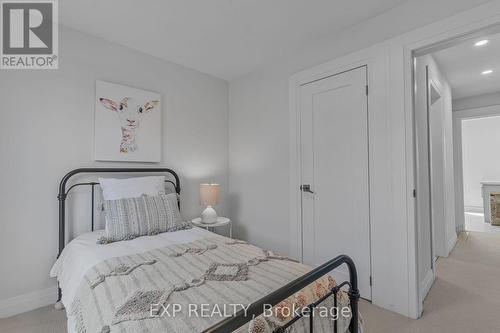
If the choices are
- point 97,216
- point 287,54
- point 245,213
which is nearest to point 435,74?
point 287,54

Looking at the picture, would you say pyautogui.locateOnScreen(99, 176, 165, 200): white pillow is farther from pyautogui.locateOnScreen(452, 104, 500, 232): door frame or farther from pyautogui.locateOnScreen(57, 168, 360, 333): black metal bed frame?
pyautogui.locateOnScreen(452, 104, 500, 232): door frame

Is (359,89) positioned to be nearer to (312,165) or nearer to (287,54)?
(312,165)

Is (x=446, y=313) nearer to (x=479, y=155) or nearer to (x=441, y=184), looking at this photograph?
(x=441, y=184)

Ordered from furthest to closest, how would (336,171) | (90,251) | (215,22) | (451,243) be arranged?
1. (451,243)
2. (336,171)
3. (215,22)
4. (90,251)

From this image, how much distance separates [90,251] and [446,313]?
290 cm

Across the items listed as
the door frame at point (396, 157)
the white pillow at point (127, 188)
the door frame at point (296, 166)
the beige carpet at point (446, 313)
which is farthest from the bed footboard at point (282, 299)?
the white pillow at point (127, 188)

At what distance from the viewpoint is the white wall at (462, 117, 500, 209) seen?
6.68 metres

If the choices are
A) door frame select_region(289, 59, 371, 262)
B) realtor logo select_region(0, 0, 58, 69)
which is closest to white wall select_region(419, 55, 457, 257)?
door frame select_region(289, 59, 371, 262)

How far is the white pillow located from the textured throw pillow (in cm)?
12

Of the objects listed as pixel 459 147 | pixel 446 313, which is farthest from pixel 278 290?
pixel 459 147

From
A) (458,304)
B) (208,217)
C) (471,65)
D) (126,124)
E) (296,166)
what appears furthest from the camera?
(471,65)

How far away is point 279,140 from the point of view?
3068mm

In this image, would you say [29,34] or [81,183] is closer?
[29,34]

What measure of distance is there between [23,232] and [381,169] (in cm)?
316
